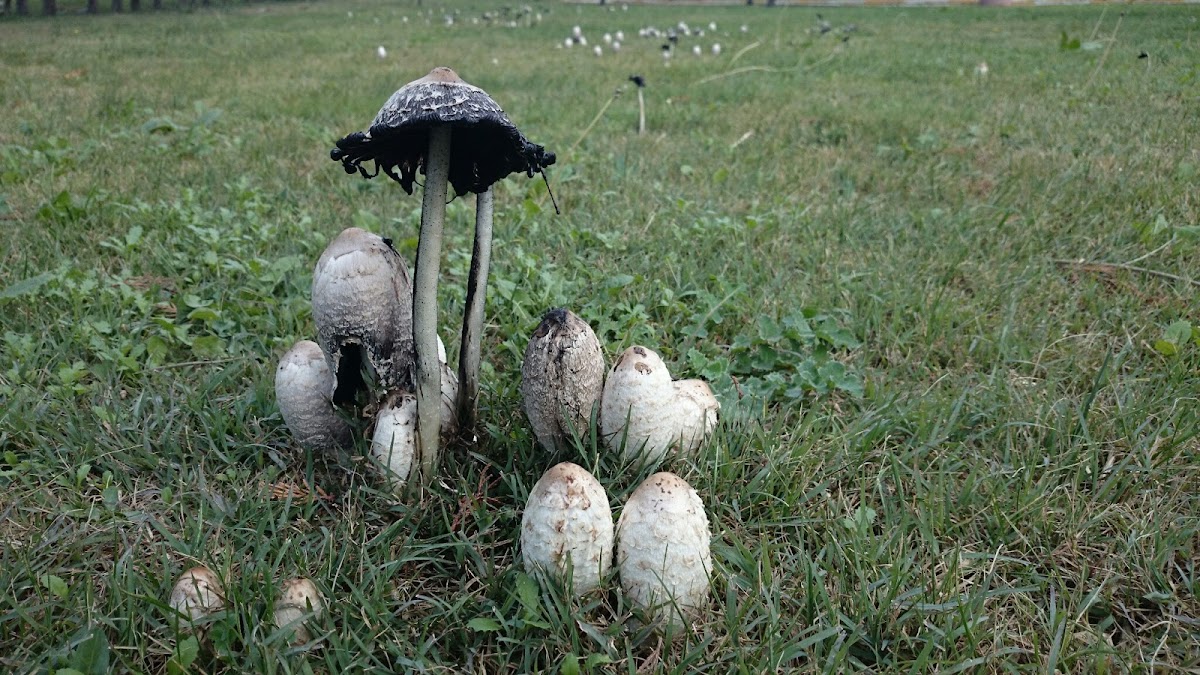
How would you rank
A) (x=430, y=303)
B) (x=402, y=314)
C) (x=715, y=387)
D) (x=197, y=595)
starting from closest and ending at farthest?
1. (x=197, y=595)
2. (x=430, y=303)
3. (x=402, y=314)
4. (x=715, y=387)

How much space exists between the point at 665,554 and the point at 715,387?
93cm

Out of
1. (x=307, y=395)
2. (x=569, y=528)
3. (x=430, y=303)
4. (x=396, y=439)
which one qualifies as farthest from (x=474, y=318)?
(x=569, y=528)

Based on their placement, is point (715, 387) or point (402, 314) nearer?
point (402, 314)

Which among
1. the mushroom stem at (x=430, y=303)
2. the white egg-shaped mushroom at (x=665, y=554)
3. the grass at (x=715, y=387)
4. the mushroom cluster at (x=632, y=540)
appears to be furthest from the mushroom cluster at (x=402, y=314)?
the white egg-shaped mushroom at (x=665, y=554)

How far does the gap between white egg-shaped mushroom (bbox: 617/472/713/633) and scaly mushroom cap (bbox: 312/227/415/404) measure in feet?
2.15

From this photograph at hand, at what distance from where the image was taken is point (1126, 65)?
7.52m

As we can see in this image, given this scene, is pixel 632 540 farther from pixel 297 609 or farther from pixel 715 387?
pixel 715 387

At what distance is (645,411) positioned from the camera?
1.73 m

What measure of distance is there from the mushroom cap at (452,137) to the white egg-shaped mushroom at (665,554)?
70cm

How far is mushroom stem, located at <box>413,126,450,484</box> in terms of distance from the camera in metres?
1.52

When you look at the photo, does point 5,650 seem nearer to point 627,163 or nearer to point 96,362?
point 96,362

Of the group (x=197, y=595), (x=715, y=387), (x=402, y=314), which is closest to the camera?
(x=197, y=595)

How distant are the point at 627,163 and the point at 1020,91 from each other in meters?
4.27

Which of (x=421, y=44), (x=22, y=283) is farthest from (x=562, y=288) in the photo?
(x=421, y=44)
